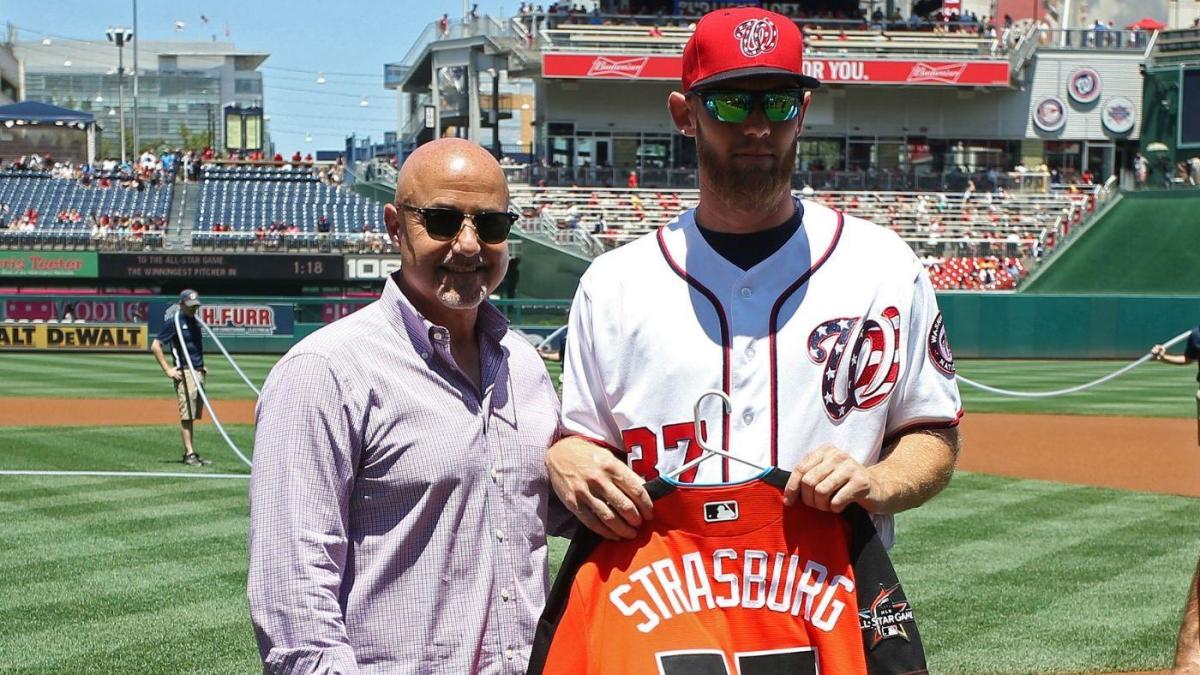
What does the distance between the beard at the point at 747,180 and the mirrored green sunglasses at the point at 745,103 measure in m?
0.07

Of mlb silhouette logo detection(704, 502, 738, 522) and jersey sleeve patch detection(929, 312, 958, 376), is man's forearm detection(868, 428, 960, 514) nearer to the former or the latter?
jersey sleeve patch detection(929, 312, 958, 376)

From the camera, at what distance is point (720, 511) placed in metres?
2.56

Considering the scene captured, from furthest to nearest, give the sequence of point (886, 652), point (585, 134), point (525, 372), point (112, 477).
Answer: point (585, 134), point (112, 477), point (525, 372), point (886, 652)

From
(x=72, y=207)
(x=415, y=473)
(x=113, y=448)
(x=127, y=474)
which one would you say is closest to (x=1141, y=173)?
(x=72, y=207)

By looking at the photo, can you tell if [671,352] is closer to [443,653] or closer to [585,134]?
[443,653]

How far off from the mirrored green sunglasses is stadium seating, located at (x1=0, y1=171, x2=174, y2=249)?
119 feet

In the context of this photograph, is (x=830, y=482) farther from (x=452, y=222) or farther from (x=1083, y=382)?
(x=1083, y=382)

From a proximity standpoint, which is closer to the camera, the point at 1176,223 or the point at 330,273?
the point at 330,273

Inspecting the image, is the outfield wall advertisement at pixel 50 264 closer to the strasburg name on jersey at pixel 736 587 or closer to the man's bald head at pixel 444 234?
the man's bald head at pixel 444 234

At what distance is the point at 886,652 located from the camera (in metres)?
2.52

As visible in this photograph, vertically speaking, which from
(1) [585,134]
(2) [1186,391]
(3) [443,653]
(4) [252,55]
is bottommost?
(2) [1186,391]

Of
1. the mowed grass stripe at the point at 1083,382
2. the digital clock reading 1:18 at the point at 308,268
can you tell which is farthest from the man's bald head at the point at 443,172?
the digital clock reading 1:18 at the point at 308,268

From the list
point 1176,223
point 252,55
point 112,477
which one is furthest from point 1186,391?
point 252,55

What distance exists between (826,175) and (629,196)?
6.73 meters
